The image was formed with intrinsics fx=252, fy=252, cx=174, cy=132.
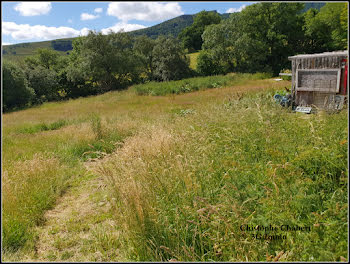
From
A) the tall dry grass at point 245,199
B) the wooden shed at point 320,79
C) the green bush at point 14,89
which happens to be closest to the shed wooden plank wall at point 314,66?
the wooden shed at point 320,79

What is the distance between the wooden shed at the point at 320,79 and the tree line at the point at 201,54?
23.9 metres

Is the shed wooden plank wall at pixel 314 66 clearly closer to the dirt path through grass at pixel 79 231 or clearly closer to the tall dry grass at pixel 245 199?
the tall dry grass at pixel 245 199

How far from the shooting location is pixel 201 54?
36.1 m

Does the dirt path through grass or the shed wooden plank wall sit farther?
the shed wooden plank wall

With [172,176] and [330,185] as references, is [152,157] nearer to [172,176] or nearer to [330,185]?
[172,176]

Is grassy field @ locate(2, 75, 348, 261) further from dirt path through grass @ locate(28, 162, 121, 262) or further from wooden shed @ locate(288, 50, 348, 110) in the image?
wooden shed @ locate(288, 50, 348, 110)

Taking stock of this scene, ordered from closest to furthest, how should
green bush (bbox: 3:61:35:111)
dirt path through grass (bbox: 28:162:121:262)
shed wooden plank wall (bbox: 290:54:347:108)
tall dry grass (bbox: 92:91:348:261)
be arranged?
tall dry grass (bbox: 92:91:348:261) → dirt path through grass (bbox: 28:162:121:262) → shed wooden plank wall (bbox: 290:54:347:108) → green bush (bbox: 3:61:35:111)

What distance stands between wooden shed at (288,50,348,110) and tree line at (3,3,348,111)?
23.9 m

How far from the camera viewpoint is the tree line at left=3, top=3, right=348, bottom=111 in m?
31.1

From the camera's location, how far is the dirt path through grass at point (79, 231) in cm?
322

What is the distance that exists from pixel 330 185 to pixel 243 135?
73.7 inches

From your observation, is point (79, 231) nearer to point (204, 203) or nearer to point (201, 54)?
point (204, 203)

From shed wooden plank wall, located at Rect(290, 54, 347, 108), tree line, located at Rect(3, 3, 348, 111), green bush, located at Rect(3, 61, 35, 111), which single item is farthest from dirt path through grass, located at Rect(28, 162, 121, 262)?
tree line, located at Rect(3, 3, 348, 111)

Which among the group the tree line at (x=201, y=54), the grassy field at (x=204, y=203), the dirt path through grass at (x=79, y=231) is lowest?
the dirt path through grass at (x=79, y=231)
